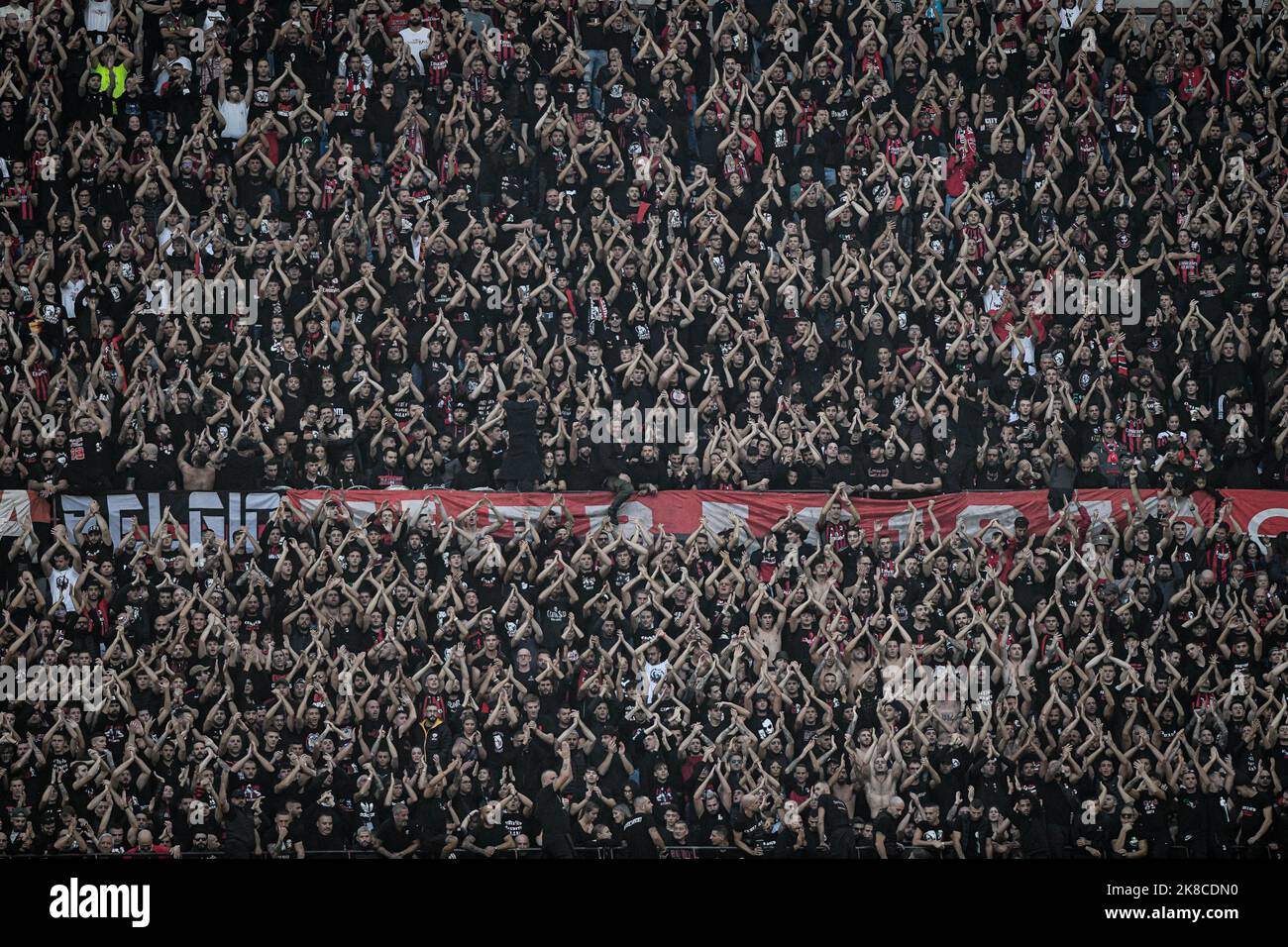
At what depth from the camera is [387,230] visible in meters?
16.0

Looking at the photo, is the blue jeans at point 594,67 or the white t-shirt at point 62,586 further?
the blue jeans at point 594,67

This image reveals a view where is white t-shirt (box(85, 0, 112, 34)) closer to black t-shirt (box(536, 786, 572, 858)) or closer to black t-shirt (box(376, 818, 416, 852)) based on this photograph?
black t-shirt (box(376, 818, 416, 852))

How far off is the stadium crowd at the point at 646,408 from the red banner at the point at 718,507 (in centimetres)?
12

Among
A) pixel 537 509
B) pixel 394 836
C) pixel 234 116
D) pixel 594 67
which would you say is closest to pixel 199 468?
pixel 537 509

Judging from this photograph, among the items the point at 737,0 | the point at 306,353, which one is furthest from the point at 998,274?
the point at 306,353

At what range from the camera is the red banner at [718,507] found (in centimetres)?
1515

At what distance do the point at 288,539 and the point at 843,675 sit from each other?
4834 mm

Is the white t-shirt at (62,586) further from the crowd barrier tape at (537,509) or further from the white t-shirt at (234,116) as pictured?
the white t-shirt at (234,116)

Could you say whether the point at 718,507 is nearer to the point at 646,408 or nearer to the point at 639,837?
the point at 646,408

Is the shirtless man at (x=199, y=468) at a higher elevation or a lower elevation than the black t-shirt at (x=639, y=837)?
higher

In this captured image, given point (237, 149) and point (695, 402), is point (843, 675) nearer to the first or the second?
point (695, 402)

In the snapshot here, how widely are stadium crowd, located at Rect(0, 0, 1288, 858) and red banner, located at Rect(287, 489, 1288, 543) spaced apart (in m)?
0.12

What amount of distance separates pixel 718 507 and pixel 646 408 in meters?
1.12

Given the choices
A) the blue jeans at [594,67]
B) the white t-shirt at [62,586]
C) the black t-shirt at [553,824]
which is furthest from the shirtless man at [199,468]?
the blue jeans at [594,67]
